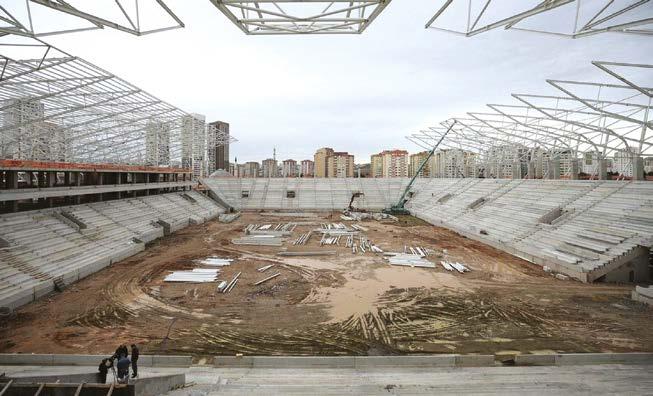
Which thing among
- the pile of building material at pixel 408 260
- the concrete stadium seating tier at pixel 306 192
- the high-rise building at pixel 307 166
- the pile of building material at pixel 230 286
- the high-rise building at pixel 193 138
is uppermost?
the high-rise building at pixel 307 166

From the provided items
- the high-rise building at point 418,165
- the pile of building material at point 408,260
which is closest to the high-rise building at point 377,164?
the high-rise building at point 418,165

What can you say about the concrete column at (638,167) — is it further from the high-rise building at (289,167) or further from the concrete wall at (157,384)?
the high-rise building at (289,167)

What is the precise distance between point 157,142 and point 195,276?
24463mm

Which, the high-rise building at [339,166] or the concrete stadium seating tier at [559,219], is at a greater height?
the high-rise building at [339,166]

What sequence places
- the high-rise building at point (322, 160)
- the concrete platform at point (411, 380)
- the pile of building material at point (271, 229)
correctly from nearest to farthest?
the concrete platform at point (411, 380)
the pile of building material at point (271, 229)
the high-rise building at point (322, 160)

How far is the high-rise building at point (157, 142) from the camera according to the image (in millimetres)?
30953

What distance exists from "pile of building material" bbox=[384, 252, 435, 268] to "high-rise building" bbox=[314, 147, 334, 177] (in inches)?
3314

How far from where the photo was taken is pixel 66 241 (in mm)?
17781

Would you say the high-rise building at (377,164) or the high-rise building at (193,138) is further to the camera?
the high-rise building at (377,164)

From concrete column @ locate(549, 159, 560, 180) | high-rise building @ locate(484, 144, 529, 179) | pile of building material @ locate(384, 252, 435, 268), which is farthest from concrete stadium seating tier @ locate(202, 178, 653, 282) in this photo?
pile of building material @ locate(384, 252, 435, 268)

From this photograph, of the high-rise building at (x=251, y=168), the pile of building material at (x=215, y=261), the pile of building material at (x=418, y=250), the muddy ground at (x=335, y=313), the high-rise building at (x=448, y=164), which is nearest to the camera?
the muddy ground at (x=335, y=313)

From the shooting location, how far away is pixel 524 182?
107 feet

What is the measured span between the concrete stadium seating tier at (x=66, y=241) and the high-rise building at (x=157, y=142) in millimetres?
7119

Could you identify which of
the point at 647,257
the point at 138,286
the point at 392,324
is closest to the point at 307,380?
the point at 392,324
